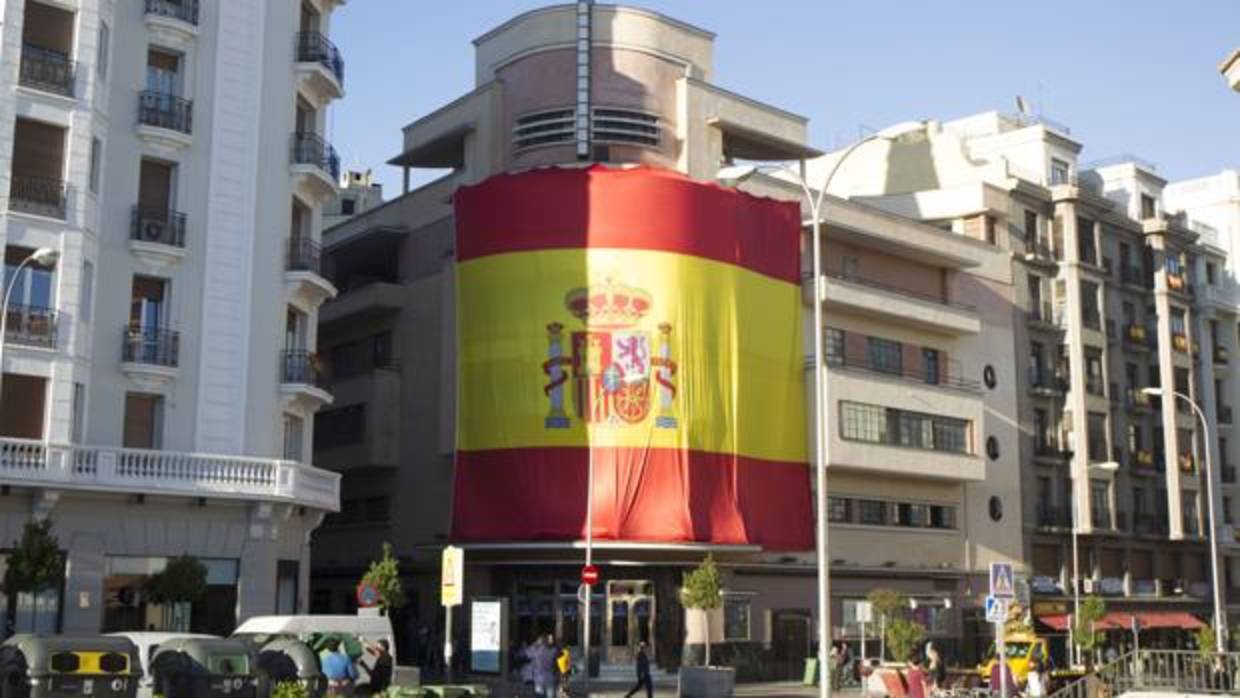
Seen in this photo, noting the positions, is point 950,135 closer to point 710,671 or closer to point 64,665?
point 710,671

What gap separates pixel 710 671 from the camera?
37375mm

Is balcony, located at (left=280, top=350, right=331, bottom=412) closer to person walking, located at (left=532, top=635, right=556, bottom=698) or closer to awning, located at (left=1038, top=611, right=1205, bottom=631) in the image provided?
person walking, located at (left=532, top=635, right=556, bottom=698)

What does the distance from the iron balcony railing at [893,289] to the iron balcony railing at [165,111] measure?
81.9 feet

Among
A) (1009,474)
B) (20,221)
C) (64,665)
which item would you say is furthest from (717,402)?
(64,665)

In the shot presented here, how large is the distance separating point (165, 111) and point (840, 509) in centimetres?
2865

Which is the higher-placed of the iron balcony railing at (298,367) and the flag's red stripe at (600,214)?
the flag's red stripe at (600,214)

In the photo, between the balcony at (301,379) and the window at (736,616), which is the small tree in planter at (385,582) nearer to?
the balcony at (301,379)

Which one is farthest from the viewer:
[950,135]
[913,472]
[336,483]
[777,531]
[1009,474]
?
[950,135]

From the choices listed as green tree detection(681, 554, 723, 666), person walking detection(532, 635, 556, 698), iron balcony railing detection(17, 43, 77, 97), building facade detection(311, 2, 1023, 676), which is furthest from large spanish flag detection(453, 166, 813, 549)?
iron balcony railing detection(17, 43, 77, 97)

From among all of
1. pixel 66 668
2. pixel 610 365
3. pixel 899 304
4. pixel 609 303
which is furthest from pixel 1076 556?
pixel 66 668

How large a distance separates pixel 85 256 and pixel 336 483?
983cm

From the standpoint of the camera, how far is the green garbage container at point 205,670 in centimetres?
2241

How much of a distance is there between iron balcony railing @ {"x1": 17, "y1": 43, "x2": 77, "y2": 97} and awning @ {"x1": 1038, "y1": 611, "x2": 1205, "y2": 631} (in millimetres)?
44398

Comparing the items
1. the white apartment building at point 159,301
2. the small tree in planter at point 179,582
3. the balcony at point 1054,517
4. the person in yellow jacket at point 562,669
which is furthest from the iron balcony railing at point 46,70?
the balcony at point 1054,517
